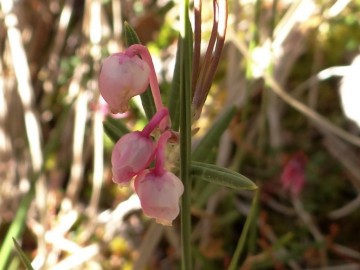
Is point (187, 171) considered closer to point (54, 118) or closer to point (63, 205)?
point (63, 205)


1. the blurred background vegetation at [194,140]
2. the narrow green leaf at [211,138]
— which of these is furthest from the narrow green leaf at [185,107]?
the blurred background vegetation at [194,140]

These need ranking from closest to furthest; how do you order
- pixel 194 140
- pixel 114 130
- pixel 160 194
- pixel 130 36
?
pixel 160 194, pixel 130 36, pixel 114 130, pixel 194 140

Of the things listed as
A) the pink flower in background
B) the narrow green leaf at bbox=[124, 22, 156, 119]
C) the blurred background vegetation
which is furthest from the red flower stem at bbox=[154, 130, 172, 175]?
the pink flower in background

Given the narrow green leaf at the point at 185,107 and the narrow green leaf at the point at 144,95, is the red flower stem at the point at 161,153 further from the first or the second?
the narrow green leaf at the point at 144,95

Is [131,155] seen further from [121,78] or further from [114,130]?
[114,130]

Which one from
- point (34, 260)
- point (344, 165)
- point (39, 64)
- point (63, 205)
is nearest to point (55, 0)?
point (39, 64)

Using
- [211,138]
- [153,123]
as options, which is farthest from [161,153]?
[211,138]

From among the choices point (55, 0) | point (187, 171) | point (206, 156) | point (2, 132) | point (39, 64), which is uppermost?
point (55, 0)
